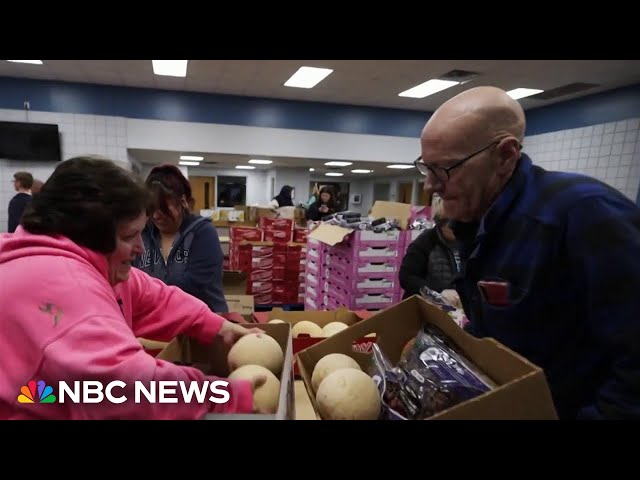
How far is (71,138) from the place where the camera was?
6.13 metres

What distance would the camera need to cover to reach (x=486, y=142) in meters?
1.12

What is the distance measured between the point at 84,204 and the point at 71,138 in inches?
257

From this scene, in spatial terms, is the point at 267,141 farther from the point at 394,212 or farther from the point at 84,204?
the point at 84,204

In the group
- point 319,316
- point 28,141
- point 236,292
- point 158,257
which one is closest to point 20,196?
point 28,141

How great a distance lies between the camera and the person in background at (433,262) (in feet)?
8.34

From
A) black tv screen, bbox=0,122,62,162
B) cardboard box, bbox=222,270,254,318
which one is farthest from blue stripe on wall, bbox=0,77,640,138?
cardboard box, bbox=222,270,254,318

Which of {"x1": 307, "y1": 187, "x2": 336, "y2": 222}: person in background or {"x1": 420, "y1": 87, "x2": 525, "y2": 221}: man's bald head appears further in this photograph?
{"x1": 307, "y1": 187, "x2": 336, "y2": 222}: person in background

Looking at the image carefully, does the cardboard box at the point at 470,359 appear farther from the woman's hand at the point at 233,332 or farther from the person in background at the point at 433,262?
the person in background at the point at 433,262

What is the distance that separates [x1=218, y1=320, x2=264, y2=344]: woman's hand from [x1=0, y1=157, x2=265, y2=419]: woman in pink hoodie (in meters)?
0.27

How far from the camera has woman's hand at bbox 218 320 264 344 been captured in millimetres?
1155

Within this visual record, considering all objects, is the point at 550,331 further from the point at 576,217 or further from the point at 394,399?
the point at 394,399

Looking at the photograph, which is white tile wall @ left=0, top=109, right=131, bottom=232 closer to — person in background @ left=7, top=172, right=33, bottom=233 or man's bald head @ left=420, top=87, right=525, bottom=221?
person in background @ left=7, top=172, right=33, bottom=233

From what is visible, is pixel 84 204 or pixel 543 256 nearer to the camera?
pixel 84 204
